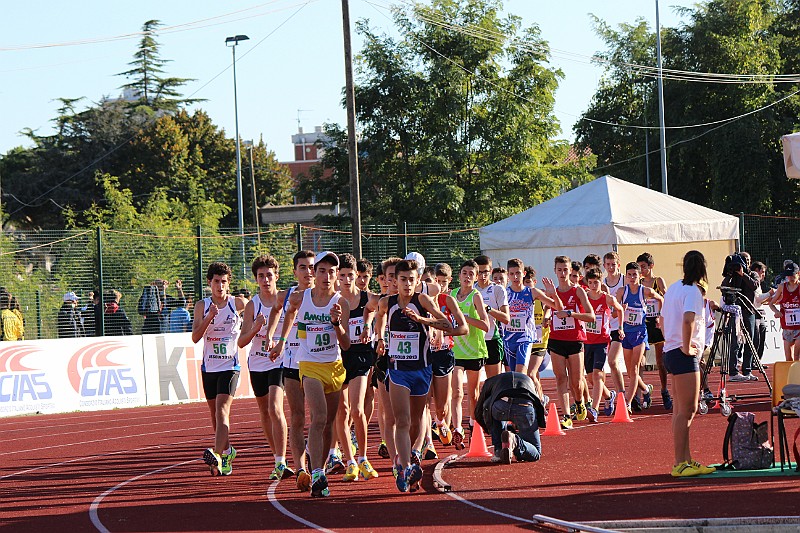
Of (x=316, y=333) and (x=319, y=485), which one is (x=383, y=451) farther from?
(x=316, y=333)

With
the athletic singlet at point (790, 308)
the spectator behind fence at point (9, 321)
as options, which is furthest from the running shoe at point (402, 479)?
the spectator behind fence at point (9, 321)

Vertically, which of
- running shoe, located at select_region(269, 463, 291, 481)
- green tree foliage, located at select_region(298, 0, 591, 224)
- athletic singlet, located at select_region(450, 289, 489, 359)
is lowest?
running shoe, located at select_region(269, 463, 291, 481)

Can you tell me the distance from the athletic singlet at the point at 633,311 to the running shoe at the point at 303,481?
7.17 metres

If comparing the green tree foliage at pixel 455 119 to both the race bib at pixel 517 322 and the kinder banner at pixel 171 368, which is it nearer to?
the kinder banner at pixel 171 368

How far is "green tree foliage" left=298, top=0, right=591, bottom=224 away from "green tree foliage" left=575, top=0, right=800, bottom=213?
743 cm

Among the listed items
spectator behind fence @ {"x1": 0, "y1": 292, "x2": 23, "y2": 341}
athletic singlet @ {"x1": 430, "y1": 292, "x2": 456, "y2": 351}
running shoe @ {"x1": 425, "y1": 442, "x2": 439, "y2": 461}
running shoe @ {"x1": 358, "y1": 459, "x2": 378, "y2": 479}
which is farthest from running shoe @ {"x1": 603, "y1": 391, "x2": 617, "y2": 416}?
spectator behind fence @ {"x1": 0, "y1": 292, "x2": 23, "y2": 341}

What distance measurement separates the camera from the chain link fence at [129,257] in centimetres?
2270

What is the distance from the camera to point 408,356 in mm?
10094

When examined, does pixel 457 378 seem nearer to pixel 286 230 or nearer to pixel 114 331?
pixel 114 331

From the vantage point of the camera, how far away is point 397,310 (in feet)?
33.3

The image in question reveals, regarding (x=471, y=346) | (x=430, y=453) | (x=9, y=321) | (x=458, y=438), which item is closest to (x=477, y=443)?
(x=430, y=453)

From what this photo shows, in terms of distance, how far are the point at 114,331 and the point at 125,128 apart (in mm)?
47956

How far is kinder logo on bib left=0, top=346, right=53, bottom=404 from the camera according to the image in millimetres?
20531

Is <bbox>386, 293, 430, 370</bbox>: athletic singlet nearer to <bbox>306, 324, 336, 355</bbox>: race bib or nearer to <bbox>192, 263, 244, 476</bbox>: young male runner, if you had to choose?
<bbox>306, 324, 336, 355</bbox>: race bib
